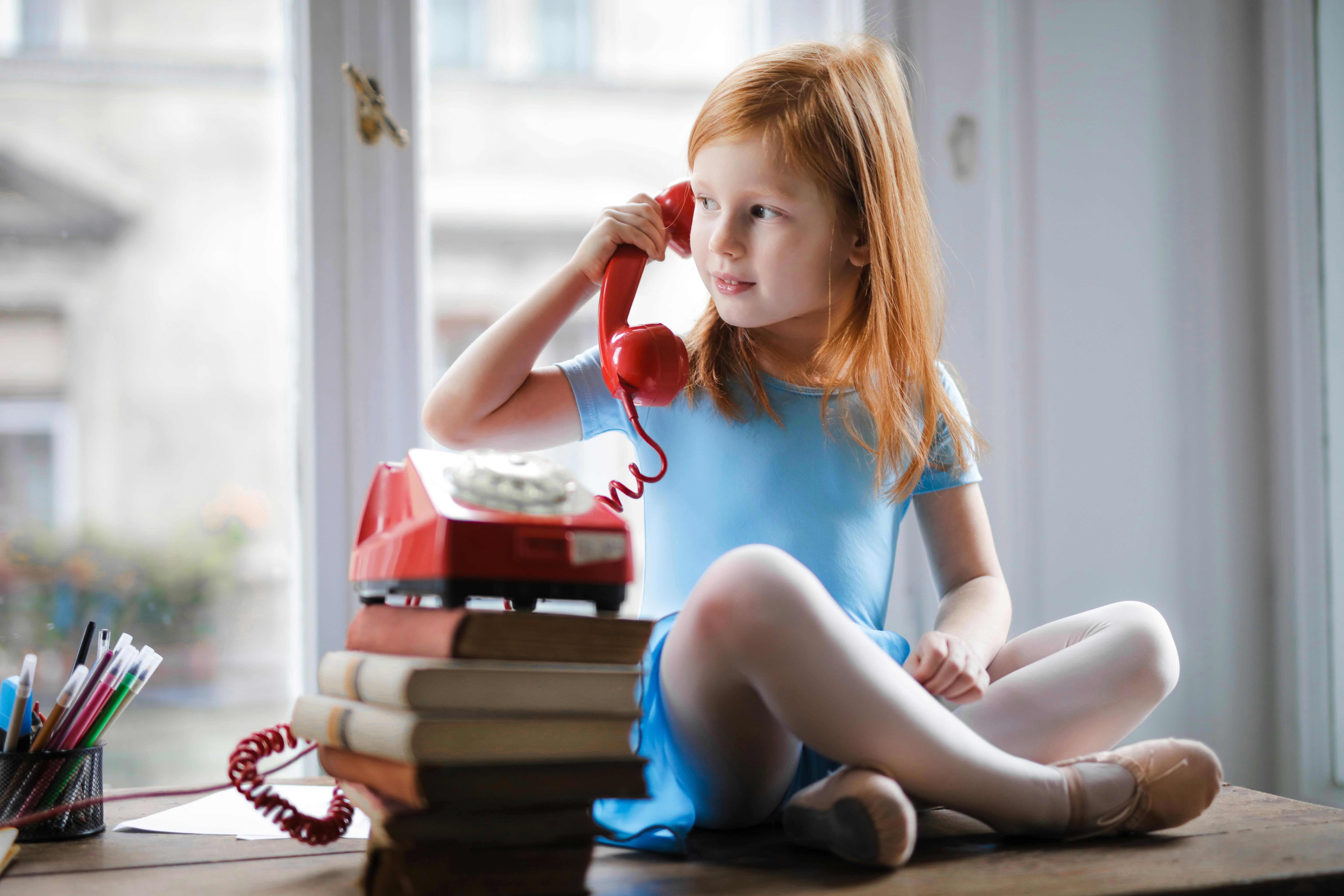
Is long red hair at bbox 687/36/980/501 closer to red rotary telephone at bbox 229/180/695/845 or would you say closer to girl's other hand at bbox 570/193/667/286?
girl's other hand at bbox 570/193/667/286

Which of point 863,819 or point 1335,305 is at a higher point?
point 1335,305

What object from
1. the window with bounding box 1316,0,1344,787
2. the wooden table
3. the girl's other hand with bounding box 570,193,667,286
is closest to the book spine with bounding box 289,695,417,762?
the wooden table

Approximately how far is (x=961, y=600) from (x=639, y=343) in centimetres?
38

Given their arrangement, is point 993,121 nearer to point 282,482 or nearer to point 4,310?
point 282,482

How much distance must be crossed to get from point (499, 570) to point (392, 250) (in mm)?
784

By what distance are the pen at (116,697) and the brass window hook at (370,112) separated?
676mm

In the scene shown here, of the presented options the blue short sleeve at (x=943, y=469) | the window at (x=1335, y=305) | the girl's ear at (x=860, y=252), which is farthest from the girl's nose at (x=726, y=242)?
the window at (x=1335, y=305)

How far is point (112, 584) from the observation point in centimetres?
124

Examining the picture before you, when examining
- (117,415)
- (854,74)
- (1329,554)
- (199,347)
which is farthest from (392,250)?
(1329,554)

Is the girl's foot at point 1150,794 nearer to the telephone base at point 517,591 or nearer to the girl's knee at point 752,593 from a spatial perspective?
the girl's knee at point 752,593

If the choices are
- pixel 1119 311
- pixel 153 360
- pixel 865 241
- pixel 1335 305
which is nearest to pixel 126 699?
pixel 153 360

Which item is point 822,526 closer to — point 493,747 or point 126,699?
point 493,747

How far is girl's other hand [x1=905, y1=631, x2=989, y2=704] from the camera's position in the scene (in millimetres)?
781

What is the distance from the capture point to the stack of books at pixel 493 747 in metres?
0.57
